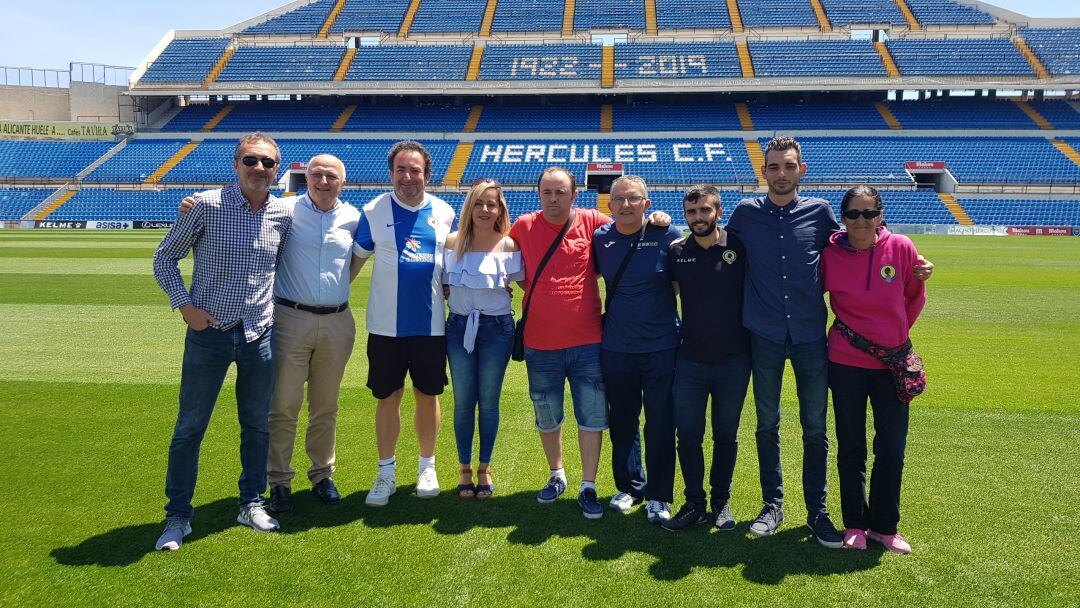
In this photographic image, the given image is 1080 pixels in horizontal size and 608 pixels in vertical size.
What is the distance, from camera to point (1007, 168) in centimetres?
3322

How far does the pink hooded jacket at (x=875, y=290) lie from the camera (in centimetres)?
347

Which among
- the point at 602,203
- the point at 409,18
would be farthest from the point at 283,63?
the point at 602,203

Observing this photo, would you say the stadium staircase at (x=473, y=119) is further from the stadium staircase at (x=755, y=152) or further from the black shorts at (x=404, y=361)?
the black shorts at (x=404, y=361)

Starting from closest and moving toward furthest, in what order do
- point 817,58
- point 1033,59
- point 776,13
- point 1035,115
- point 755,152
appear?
point 755,152 → point 1035,115 → point 1033,59 → point 817,58 → point 776,13

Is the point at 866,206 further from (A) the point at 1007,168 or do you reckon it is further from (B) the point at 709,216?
(A) the point at 1007,168

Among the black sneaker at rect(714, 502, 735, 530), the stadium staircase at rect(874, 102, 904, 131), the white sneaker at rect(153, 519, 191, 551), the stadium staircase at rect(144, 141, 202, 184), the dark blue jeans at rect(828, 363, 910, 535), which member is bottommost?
the white sneaker at rect(153, 519, 191, 551)

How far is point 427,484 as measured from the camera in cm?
421

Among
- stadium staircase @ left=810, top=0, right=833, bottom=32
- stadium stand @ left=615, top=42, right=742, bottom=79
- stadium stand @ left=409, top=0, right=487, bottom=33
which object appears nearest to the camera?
stadium stand @ left=615, top=42, right=742, bottom=79

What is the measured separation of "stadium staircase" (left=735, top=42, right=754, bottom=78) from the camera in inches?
1543

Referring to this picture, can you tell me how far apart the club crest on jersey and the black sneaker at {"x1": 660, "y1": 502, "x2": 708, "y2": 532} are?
164cm

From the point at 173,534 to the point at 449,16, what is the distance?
159ft

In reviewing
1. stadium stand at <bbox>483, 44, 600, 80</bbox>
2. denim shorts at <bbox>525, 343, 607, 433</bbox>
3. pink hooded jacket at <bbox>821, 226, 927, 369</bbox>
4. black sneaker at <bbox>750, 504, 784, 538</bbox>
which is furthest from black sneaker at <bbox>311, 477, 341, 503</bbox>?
stadium stand at <bbox>483, 44, 600, 80</bbox>

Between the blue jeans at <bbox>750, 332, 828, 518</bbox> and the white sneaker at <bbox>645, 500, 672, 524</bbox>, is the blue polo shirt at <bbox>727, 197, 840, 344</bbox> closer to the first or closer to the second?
the blue jeans at <bbox>750, 332, 828, 518</bbox>

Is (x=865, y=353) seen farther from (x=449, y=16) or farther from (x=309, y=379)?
(x=449, y=16)
